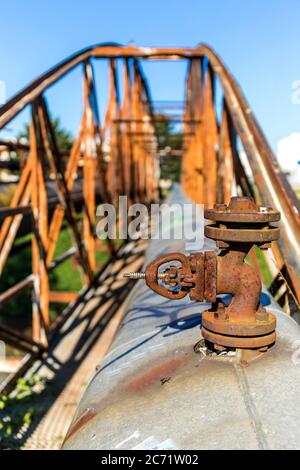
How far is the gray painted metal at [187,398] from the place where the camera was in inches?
46.9

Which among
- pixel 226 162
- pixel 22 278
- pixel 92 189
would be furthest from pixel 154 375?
pixel 22 278

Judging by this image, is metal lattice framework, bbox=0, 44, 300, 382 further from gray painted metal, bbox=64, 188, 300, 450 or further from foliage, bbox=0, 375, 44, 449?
gray painted metal, bbox=64, 188, 300, 450

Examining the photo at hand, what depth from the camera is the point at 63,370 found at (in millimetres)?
5027

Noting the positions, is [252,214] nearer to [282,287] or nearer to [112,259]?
[282,287]

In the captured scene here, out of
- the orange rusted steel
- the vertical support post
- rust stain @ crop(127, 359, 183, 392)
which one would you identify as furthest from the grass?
rust stain @ crop(127, 359, 183, 392)

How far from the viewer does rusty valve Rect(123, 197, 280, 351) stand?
1596mm

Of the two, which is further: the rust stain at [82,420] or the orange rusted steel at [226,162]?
the orange rusted steel at [226,162]

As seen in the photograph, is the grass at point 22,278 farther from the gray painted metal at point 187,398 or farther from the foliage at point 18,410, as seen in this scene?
the gray painted metal at point 187,398

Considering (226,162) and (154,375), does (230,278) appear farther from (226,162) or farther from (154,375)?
(226,162)

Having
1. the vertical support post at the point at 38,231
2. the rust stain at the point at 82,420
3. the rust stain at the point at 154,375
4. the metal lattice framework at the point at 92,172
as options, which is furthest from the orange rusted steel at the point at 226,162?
the rust stain at the point at 82,420

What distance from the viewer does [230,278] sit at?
1.69 m

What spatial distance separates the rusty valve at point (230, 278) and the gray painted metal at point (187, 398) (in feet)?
0.31

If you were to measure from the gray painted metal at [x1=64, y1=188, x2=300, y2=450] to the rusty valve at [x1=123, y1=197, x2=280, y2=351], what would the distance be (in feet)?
0.31
